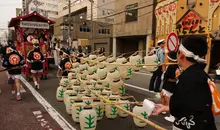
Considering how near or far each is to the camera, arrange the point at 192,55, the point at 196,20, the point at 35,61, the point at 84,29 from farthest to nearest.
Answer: the point at 84,29
the point at 196,20
the point at 35,61
the point at 192,55

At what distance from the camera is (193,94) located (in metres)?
1.60

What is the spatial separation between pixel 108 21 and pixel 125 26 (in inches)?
737

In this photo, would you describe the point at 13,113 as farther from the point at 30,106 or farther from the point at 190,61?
the point at 190,61

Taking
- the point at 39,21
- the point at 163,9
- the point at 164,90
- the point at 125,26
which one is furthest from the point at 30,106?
the point at 125,26

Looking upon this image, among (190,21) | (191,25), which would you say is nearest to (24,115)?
(191,25)

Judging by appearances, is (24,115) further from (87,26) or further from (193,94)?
(87,26)

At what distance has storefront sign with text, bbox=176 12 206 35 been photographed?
12.3 metres

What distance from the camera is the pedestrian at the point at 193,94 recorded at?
1.60 meters

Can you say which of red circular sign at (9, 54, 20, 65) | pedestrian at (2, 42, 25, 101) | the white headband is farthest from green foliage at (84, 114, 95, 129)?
red circular sign at (9, 54, 20, 65)

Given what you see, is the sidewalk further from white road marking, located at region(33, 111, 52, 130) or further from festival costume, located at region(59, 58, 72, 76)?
festival costume, located at region(59, 58, 72, 76)

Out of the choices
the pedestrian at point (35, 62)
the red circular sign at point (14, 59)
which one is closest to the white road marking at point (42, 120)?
the red circular sign at point (14, 59)

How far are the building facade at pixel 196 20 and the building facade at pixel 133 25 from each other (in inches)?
64.2

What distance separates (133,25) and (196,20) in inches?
293

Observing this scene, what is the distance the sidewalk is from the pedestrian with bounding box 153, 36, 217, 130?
305cm
